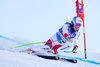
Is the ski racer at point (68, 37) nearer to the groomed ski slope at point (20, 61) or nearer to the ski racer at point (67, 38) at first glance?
the ski racer at point (67, 38)

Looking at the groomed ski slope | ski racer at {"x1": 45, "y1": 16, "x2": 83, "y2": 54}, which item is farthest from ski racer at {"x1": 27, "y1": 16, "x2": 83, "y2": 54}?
the groomed ski slope

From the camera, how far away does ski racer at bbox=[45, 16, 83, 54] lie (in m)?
5.16

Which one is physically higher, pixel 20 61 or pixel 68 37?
pixel 68 37

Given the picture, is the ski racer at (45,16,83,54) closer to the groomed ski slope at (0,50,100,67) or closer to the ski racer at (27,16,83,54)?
the ski racer at (27,16,83,54)

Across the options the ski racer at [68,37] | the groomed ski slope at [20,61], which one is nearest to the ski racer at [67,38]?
the ski racer at [68,37]

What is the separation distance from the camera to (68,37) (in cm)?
520

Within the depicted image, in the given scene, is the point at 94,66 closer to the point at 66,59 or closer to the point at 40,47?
the point at 66,59

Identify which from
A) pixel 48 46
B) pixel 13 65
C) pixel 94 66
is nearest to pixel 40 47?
pixel 48 46

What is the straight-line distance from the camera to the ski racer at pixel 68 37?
5164mm

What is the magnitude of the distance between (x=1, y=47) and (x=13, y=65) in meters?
3.21

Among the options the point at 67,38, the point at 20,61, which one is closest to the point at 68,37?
the point at 67,38

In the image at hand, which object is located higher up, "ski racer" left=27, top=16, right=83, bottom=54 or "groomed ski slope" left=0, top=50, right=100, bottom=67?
"ski racer" left=27, top=16, right=83, bottom=54

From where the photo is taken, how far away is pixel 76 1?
5.80 meters

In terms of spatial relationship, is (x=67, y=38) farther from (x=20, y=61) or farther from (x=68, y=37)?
(x=20, y=61)
